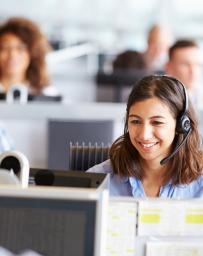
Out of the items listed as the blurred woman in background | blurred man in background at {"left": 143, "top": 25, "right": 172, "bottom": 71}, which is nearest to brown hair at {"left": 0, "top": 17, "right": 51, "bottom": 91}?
the blurred woman in background

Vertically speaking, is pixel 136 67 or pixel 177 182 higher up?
pixel 136 67

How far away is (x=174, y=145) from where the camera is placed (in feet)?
4.74

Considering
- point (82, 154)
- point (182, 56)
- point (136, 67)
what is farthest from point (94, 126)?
point (136, 67)

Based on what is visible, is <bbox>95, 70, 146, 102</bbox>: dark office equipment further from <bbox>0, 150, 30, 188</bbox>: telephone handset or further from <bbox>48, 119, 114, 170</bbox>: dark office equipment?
<bbox>0, 150, 30, 188</bbox>: telephone handset

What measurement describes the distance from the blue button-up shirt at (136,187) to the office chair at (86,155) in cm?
3

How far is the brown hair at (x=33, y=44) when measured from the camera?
3.09m

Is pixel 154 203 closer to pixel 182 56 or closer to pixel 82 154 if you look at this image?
pixel 82 154

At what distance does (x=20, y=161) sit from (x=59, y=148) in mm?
740

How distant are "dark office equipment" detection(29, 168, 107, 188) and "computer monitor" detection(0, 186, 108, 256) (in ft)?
0.66

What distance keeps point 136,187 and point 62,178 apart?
275mm

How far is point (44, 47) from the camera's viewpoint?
320cm

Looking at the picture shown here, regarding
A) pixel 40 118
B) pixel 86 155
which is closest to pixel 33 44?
pixel 40 118

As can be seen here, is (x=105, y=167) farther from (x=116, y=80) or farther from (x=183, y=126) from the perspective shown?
(x=116, y=80)

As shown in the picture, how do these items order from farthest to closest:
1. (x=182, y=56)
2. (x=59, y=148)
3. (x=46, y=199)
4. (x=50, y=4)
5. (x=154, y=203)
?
(x=50, y=4) → (x=182, y=56) → (x=59, y=148) → (x=154, y=203) → (x=46, y=199)
